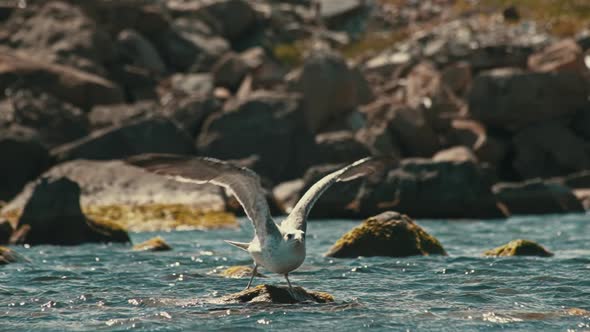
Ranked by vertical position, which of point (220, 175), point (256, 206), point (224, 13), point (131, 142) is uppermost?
point (224, 13)

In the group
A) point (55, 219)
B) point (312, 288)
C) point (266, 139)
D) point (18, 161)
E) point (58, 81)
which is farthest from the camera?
point (58, 81)

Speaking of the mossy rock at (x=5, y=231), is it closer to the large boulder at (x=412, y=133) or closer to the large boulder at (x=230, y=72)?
the large boulder at (x=412, y=133)

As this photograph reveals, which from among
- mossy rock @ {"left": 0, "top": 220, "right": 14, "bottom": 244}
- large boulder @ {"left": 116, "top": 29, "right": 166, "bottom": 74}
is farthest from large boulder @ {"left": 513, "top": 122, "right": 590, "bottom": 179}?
mossy rock @ {"left": 0, "top": 220, "right": 14, "bottom": 244}

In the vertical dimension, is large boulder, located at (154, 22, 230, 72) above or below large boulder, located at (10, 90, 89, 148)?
above

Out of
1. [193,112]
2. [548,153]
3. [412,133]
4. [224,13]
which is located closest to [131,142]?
[193,112]

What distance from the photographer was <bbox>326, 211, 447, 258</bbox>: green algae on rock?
1769 centimetres

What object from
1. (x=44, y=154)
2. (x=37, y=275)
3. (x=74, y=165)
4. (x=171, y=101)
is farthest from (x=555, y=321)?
(x=171, y=101)

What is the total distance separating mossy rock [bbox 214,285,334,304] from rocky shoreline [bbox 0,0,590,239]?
9566 mm

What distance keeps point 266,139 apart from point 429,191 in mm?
7126

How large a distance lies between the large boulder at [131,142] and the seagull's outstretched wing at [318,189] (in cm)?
1754

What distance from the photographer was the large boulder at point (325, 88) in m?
36.7

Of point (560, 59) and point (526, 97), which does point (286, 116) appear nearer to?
point (526, 97)

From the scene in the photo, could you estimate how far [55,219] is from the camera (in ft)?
68.2

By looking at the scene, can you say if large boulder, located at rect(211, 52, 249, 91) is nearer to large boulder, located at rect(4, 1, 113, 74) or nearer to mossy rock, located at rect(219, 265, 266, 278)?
large boulder, located at rect(4, 1, 113, 74)
